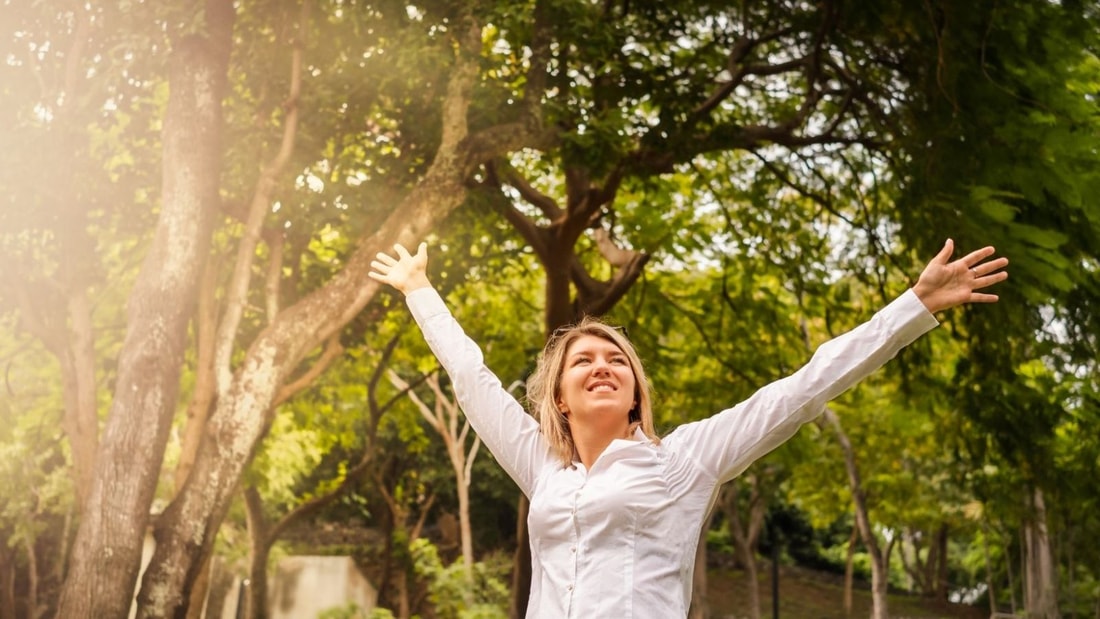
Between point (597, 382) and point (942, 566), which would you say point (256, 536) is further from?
point (942, 566)

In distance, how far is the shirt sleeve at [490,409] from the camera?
9.06ft

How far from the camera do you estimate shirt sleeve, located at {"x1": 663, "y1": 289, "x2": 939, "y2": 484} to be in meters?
2.48

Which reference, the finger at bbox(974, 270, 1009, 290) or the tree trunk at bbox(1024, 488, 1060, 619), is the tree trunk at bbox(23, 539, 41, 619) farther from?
the finger at bbox(974, 270, 1009, 290)

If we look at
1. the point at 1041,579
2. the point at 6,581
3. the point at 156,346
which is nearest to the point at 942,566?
the point at 1041,579

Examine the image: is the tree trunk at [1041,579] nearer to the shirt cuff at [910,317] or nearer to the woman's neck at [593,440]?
the shirt cuff at [910,317]

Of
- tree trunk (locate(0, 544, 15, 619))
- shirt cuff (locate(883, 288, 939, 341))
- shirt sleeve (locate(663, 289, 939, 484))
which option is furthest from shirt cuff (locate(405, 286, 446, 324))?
tree trunk (locate(0, 544, 15, 619))

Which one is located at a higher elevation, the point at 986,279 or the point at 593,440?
the point at 986,279

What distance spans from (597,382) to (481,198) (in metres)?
7.80

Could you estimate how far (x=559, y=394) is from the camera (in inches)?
112

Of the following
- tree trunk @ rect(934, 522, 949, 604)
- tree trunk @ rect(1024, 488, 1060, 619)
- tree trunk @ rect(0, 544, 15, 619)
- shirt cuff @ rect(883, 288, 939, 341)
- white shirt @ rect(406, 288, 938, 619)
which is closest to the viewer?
white shirt @ rect(406, 288, 938, 619)

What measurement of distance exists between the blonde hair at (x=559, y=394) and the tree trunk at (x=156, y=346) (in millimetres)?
4441

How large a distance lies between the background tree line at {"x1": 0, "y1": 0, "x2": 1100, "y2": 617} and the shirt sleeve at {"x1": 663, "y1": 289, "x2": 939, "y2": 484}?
4.90 metres

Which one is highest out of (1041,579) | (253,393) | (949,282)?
(253,393)

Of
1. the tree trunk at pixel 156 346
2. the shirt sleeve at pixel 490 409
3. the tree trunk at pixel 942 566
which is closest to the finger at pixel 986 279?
the shirt sleeve at pixel 490 409
